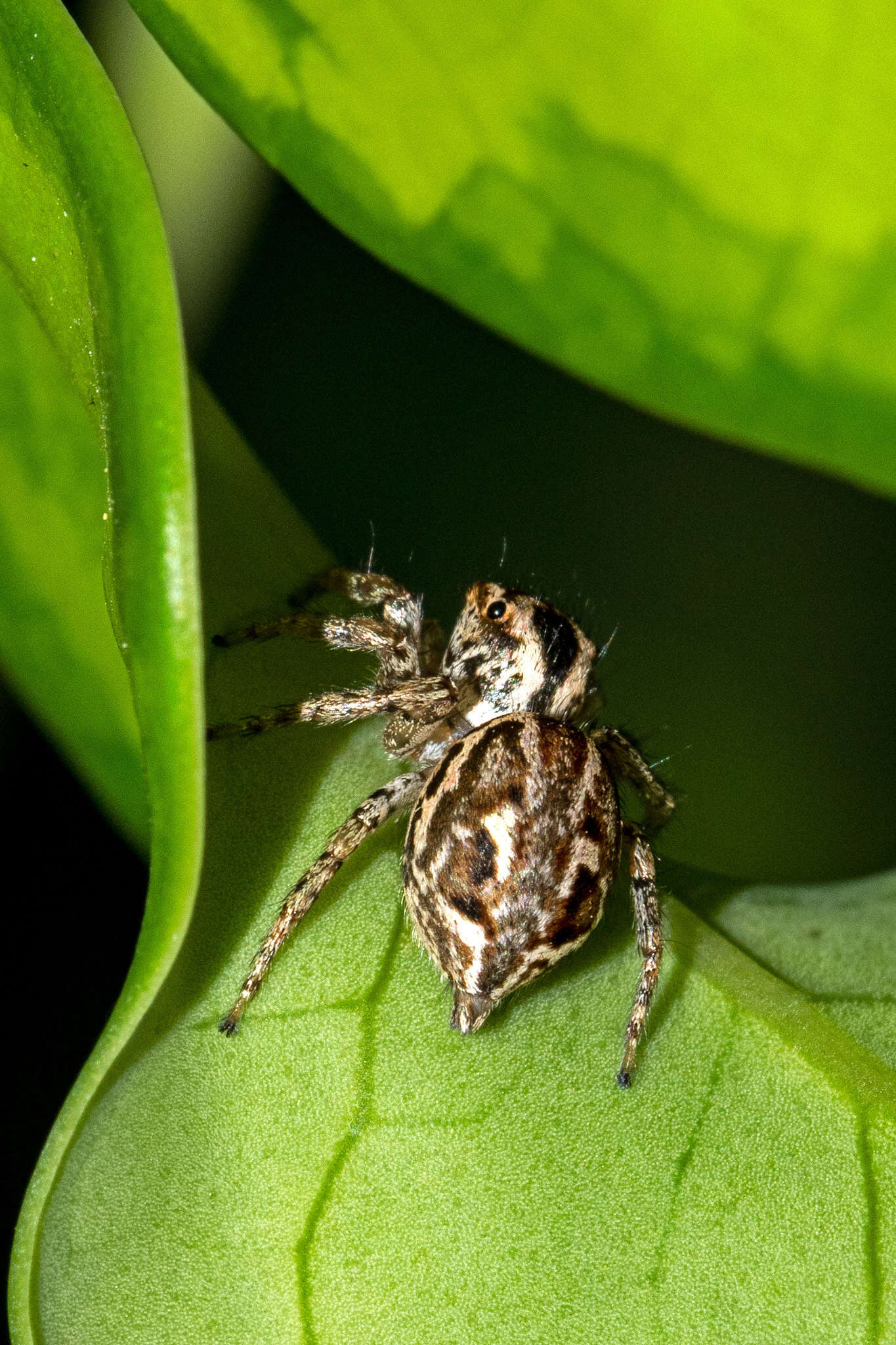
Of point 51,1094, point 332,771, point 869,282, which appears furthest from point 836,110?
point 51,1094

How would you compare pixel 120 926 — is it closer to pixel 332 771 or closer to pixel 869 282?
pixel 332 771

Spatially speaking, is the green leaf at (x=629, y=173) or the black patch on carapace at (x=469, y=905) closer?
the green leaf at (x=629, y=173)

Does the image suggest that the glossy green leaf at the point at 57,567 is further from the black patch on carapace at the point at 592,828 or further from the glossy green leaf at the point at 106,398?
the black patch on carapace at the point at 592,828

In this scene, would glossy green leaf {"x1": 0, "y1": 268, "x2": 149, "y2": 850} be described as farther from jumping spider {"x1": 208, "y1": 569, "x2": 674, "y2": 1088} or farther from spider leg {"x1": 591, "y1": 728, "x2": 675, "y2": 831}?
spider leg {"x1": 591, "y1": 728, "x2": 675, "y2": 831}

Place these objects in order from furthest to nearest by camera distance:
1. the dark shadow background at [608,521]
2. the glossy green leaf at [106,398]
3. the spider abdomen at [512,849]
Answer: the dark shadow background at [608,521] → the spider abdomen at [512,849] → the glossy green leaf at [106,398]

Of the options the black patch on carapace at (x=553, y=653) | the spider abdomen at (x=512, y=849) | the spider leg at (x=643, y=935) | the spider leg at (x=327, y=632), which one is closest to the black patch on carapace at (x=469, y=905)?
the spider abdomen at (x=512, y=849)
